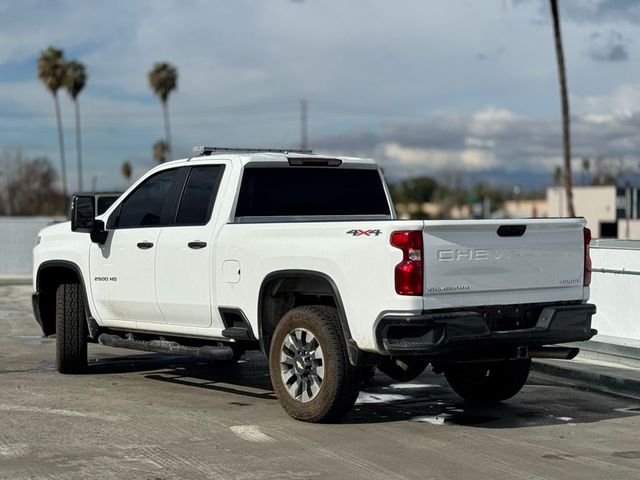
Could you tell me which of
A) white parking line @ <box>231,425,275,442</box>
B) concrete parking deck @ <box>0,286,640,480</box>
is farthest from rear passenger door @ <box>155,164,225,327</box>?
white parking line @ <box>231,425,275,442</box>

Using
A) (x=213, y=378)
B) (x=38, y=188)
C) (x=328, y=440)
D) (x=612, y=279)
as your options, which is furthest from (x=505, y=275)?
(x=38, y=188)

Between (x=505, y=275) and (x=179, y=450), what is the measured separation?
2700 mm

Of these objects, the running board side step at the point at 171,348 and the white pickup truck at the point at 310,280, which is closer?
the white pickup truck at the point at 310,280

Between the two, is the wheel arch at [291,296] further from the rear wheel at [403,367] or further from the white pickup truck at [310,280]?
the rear wheel at [403,367]

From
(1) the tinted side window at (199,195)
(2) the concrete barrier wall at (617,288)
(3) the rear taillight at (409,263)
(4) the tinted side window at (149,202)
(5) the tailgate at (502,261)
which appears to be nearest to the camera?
(3) the rear taillight at (409,263)

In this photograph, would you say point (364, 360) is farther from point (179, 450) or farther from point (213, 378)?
point (213, 378)

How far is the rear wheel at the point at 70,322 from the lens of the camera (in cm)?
1060

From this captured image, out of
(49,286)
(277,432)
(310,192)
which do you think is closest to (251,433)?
(277,432)

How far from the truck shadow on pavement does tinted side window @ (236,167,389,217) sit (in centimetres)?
170

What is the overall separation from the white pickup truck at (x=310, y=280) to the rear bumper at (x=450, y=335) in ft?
0.04

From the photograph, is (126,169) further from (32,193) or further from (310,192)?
(310,192)

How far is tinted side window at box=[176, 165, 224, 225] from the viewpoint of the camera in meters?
9.30

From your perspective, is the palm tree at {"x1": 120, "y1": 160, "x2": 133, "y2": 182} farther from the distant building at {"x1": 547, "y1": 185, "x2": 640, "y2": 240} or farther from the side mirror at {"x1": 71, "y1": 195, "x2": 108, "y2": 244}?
the side mirror at {"x1": 71, "y1": 195, "x2": 108, "y2": 244}

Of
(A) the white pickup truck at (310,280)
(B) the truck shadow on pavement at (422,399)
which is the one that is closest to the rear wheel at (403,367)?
(A) the white pickup truck at (310,280)
